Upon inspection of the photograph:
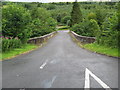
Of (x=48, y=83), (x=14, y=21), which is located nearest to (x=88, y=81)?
(x=48, y=83)

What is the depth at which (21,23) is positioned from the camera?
1838 centimetres

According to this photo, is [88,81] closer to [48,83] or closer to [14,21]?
[48,83]

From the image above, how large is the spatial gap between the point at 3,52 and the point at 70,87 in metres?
9.85

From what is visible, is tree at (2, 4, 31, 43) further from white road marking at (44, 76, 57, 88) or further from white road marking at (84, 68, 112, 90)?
white road marking at (44, 76, 57, 88)

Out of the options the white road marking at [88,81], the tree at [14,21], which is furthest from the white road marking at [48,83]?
the tree at [14,21]

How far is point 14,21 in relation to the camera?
60.7 feet

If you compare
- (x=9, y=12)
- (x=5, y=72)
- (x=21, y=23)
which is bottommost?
(x=5, y=72)

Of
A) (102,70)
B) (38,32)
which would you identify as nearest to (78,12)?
(38,32)

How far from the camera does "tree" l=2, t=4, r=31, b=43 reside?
→ 18.4 m

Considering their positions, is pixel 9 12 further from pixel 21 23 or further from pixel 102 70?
pixel 102 70

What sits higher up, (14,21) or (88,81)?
(14,21)

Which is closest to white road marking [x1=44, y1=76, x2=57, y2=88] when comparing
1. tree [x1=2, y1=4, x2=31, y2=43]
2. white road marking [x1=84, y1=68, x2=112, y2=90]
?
white road marking [x1=84, y1=68, x2=112, y2=90]

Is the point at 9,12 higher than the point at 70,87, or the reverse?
the point at 9,12

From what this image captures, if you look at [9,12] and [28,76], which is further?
[9,12]
